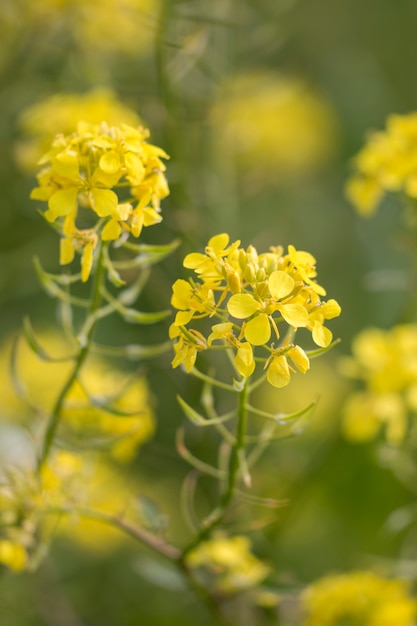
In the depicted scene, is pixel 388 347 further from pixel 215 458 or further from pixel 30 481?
pixel 30 481

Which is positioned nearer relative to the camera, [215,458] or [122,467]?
[215,458]

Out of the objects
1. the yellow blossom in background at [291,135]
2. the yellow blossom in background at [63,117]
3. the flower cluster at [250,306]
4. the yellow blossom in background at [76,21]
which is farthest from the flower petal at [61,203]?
the yellow blossom in background at [291,135]

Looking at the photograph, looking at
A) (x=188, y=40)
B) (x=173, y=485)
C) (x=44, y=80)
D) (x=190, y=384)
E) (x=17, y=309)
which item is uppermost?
(x=188, y=40)

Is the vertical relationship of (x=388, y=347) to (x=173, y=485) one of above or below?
above

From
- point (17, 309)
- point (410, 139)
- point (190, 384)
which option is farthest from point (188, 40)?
point (17, 309)

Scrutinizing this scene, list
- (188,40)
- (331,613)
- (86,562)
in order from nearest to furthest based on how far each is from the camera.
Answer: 1. (331,613)
2. (188,40)
3. (86,562)

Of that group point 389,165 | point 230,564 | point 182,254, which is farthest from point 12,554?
point 389,165
